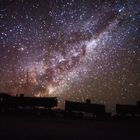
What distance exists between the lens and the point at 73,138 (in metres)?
7.21

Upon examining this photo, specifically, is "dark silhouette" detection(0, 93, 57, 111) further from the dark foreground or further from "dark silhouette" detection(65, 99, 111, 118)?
the dark foreground

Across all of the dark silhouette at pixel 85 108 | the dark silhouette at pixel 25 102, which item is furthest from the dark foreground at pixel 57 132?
the dark silhouette at pixel 85 108

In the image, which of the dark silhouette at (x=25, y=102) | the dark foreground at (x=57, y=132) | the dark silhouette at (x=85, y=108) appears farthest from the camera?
the dark silhouette at (x=85, y=108)

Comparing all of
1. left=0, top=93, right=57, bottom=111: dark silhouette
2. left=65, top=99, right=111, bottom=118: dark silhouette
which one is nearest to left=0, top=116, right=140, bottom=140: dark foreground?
left=0, top=93, right=57, bottom=111: dark silhouette

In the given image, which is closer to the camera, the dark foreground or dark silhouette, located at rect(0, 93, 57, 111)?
the dark foreground

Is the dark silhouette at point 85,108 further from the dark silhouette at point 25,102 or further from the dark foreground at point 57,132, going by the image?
the dark foreground at point 57,132

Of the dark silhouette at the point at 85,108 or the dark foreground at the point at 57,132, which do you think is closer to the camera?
the dark foreground at the point at 57,132

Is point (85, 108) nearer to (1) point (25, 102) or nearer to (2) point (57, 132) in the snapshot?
(1) point (25, 102)

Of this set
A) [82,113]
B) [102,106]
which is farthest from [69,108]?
[102,106]

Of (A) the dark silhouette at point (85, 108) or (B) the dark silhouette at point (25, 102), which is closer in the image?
(B) the dark silhouette at point (25, 102)

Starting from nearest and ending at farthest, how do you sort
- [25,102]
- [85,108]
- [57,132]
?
[57,132], [25,102], [85,108]

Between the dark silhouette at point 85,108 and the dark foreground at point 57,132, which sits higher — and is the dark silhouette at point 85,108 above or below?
above

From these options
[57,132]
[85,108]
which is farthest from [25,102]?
[57,132]

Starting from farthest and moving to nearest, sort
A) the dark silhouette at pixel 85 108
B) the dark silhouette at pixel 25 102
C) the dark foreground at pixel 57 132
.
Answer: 1. the dark silhouette at pixel 85 108
2. the dark silhouette at pixel 25 102
3. the dark foreground at pixel 57 132
